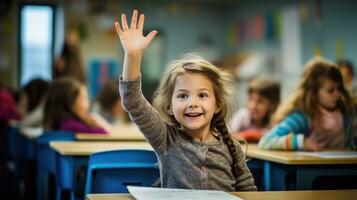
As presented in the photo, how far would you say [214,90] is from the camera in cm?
215

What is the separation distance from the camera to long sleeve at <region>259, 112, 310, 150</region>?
282cm

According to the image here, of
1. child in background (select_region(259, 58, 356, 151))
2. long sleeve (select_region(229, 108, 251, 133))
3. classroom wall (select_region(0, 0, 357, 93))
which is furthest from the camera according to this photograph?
classroom wall (select_region(0, 0, 357, 93))

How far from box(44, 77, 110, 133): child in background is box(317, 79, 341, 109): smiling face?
1.69 metres

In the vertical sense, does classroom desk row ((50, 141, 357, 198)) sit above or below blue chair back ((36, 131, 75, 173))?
above

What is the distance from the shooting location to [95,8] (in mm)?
9180

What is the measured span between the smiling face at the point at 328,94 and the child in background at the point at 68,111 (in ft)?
5.53

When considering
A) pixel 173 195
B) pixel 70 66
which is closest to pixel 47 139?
pixel 173 195

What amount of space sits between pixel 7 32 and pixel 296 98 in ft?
21.1

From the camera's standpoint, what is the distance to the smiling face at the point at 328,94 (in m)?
2.99

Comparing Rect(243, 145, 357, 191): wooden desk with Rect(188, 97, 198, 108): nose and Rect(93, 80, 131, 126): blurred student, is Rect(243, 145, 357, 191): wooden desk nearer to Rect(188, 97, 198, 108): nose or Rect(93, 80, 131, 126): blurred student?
Rect(188, 97, 198, 108): nose

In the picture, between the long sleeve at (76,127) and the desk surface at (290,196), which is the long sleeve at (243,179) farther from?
the long sleeve at (76,127)

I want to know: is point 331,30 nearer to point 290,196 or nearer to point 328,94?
point 328,94

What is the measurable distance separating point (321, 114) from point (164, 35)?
6.72m

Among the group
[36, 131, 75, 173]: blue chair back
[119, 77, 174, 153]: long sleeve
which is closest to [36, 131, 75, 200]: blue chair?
[36, 131, 75, 173]: blue chair back
